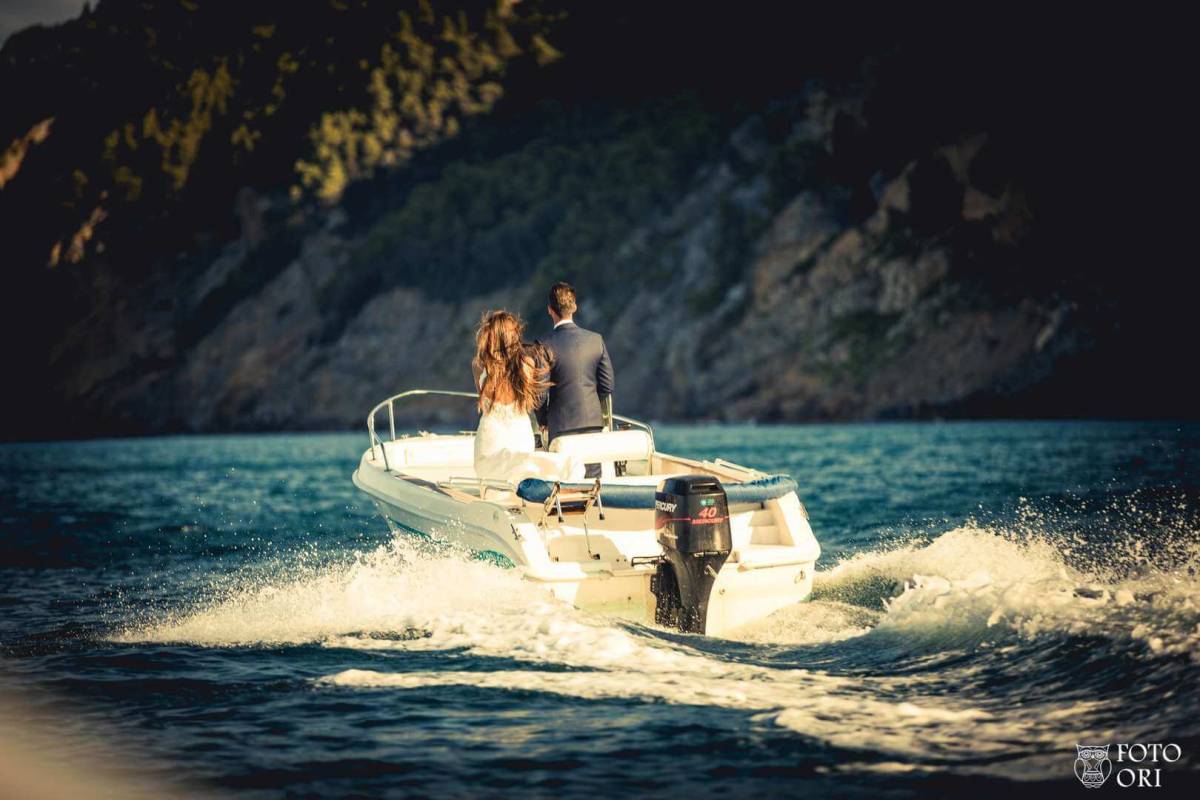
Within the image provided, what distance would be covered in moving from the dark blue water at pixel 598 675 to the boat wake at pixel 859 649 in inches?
0.9

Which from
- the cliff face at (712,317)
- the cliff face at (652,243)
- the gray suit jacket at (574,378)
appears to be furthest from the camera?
the cliff face at (712,317)

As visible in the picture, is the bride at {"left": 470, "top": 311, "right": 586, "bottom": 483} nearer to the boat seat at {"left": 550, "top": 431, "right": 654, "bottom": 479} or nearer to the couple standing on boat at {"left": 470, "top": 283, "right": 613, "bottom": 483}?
the couple standing on boat at {"left": 470, "top": 283, "right": 613, "bottom": 483}

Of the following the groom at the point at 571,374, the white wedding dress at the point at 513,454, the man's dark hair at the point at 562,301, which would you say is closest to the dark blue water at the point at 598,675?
the white wedding dress at the point at 513,454

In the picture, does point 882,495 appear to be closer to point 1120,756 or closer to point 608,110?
point 1120,756

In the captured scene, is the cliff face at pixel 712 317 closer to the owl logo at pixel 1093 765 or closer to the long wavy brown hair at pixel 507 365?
the long wavy brown hair at pixel 507 365

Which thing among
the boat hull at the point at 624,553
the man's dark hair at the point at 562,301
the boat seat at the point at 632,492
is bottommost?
the boat hull at the point at 624,553

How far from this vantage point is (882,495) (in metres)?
22.0

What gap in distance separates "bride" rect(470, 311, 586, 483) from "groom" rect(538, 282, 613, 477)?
191 millimetres

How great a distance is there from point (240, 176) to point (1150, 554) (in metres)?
104

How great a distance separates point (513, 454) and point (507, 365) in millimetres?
798

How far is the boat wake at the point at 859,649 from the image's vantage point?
256 inches

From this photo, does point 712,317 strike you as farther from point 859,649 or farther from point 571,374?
point 859,649

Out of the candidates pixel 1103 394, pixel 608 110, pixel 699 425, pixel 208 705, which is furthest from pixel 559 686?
pixel 608 110

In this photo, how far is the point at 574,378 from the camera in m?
10.9
